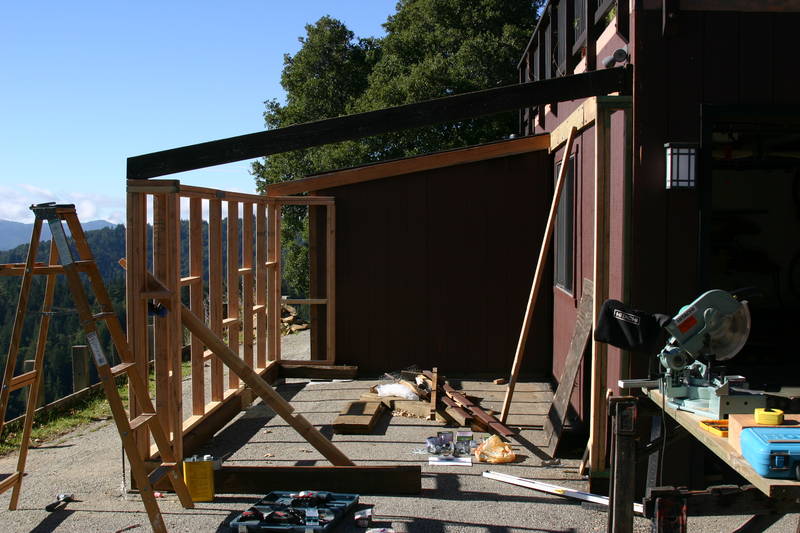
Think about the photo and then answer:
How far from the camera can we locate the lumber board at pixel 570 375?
610 cm

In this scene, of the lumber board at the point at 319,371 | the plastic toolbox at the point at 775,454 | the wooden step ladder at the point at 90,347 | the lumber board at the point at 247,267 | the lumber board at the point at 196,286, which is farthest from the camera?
the lumber board at the point at 319,371

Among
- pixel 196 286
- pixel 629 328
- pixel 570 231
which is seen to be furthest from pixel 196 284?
pixel 629 328

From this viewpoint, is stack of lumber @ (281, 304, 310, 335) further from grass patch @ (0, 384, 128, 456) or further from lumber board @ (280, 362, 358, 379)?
grass patch @ (0, 384, 128, 456)

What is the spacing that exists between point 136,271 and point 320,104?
1664 centimetres

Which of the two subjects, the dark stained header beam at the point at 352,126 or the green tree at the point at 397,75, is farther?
the green tree at the point at 397,75

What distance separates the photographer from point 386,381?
9.27m

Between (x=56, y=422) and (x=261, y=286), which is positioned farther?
(x=261, y=286)

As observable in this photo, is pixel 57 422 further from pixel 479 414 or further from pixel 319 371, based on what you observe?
pixel 479 414

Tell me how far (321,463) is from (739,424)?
13.3 feet

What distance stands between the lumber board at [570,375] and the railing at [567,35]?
7.14ft

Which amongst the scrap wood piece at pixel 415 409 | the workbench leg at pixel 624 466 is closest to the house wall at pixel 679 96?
the workbench leg at pixel 624 466

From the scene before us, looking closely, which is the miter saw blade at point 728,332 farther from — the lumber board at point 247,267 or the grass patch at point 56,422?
the grass patch at point 56,422

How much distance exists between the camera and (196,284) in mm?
6789

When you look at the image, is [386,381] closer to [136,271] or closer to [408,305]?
[408,305]
